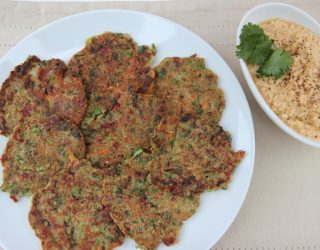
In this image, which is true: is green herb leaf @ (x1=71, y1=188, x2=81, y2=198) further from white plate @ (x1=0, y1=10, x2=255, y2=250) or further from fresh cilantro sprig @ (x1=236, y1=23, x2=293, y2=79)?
fresh cilantro sprig @ (x1=236, y1=23, x2=293, y2=79)

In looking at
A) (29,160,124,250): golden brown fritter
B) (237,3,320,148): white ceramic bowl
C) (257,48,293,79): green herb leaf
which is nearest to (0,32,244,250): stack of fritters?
(29,160,124,250): golden brown fritter

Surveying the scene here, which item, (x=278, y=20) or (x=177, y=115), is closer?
(x=177, y=115)

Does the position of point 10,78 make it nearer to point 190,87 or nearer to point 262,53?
point 190,87

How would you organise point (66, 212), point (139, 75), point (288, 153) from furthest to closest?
1. point (288, 153)
2. point (139, 75)
3. point (66, 212)

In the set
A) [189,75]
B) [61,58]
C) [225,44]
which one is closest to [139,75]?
[189,75]

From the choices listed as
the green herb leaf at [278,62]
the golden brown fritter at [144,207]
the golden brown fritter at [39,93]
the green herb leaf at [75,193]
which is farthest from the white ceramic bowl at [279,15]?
the green herb leaf at [75,193]

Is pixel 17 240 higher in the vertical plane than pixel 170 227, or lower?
higher

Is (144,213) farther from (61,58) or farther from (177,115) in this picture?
(61,58)

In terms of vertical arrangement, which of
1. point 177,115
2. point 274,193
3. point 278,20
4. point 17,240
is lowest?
point 274,193

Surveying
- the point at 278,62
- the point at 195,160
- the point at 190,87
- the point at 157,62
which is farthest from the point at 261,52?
the point at 195,160

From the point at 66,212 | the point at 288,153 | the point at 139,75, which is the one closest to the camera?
the point at 66,212
